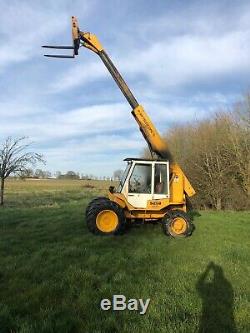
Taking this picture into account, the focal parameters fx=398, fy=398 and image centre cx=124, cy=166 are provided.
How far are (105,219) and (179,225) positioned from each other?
2.38 metres

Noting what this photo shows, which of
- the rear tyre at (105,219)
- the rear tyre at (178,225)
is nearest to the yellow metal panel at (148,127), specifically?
the rear tyre at (178,225)

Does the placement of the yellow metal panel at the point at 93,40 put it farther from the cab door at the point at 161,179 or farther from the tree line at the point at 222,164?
the tree line at the point at 222,164

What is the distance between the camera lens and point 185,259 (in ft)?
30.9

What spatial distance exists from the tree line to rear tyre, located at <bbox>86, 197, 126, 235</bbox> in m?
15.6

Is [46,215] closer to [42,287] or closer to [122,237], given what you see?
[122,237]

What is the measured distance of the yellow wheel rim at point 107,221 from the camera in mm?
12305

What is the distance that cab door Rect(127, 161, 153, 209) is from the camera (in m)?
12.9

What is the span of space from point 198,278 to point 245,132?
75.0ft

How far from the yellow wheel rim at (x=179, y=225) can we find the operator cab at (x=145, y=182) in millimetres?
853

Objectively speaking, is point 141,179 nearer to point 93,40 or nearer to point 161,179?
point 161,179

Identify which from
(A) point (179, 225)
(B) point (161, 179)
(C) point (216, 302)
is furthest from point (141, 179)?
(C) point (216, 302)

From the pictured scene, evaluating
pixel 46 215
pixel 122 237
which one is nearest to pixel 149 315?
pixel 122 237

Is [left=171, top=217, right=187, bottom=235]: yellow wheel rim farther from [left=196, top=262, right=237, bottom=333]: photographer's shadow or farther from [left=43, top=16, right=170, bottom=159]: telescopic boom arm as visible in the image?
[left=196, top=262, right=237, bottom=333]: photographer's shadow

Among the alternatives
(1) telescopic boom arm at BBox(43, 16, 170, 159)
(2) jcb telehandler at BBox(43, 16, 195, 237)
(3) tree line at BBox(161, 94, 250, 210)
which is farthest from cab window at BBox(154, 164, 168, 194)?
(3) tree line at BBox(161, 94, 250, 210)
